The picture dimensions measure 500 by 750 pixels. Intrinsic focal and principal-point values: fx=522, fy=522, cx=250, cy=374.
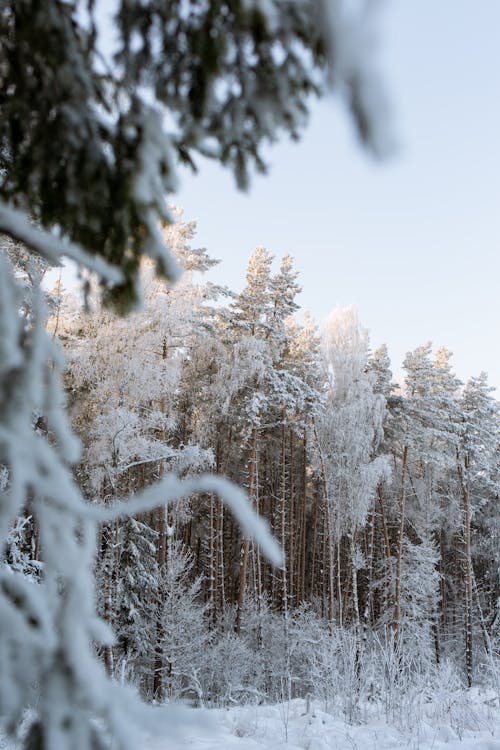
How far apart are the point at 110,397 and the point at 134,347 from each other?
104 cm

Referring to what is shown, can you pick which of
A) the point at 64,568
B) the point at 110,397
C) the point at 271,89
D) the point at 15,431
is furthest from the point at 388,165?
the point at 110,397

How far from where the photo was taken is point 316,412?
14.1 meters

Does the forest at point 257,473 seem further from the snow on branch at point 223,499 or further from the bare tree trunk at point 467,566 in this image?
the snow on branch at point 223,499

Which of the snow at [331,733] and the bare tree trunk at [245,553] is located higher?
the bare tree trunk at [245,553]

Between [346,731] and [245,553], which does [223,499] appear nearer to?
[346,731]

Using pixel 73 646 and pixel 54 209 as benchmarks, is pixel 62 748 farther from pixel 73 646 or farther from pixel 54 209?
pixel 54 209

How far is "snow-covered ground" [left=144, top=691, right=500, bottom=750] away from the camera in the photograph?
4.44 metres


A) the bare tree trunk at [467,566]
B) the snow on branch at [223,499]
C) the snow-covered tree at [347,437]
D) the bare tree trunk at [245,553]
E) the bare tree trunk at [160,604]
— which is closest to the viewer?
the snow on branch at [223,499]

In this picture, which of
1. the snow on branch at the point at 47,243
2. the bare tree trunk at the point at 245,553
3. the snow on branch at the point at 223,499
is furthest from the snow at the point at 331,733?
the bare tree trunk at the point at 245,553

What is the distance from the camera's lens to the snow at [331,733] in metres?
4.41

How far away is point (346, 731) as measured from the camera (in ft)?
17.4

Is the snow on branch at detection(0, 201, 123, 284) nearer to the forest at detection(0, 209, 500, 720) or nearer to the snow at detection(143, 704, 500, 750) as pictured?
the snow at detection(143, 704, 500, 750)

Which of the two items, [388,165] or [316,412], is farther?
[316,412]

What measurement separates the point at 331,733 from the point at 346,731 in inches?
8.5
